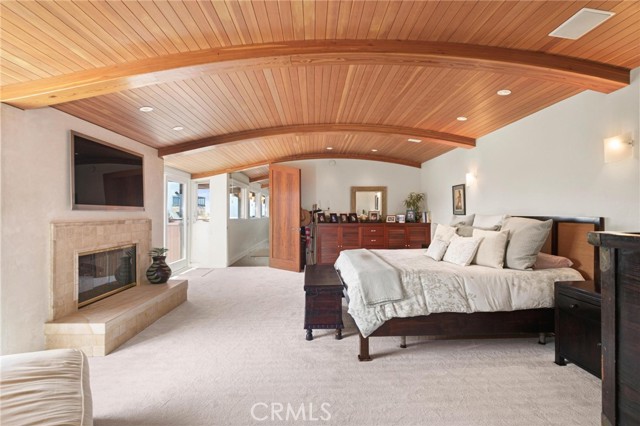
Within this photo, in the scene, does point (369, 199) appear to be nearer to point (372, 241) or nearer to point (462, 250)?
point (372, 241)

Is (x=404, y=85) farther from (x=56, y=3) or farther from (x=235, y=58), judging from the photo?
(x=56, y=3)

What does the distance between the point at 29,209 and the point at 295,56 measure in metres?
2.56

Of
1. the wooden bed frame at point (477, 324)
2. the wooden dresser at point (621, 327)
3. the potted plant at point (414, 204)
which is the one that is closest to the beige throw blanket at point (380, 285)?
the wooden bed frame at point (477, 324)

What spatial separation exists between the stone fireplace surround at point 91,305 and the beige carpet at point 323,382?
0.16 metres

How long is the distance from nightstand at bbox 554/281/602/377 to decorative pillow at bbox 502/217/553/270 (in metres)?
0.36

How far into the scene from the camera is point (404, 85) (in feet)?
10.7

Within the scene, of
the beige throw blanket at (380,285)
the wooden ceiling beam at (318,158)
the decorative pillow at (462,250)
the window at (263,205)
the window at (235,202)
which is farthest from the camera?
the window at (263,205)

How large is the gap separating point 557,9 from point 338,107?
2391mm

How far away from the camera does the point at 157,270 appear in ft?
14.4

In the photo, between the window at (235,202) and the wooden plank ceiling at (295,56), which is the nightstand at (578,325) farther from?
the window at (235,202)

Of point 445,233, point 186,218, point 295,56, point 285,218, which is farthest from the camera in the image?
point 186,218

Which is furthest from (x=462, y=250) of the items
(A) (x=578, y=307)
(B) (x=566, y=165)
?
(B) (x=566, y=165)

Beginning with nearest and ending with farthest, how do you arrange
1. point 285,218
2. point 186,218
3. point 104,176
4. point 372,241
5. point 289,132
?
point 104,176, point 289,132, point 372,241, point 285,218, point 186,218

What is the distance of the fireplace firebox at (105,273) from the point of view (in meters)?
3.35
